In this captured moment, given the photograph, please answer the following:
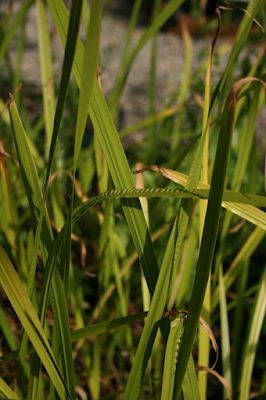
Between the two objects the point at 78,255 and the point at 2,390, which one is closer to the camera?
the point at 2,390

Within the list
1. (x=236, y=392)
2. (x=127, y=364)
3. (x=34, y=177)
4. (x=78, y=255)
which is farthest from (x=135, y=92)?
(x=34, y=177)

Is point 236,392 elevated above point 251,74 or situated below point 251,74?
below

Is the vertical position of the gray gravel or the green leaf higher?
the gray gravel

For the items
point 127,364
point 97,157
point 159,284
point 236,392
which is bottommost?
point 127,364

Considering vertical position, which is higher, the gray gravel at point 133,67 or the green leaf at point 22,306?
the gray gravel at point 133,67

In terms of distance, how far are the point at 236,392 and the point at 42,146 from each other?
1.20 metres

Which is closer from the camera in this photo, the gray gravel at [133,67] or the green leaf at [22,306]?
the green leaf at [22,306]

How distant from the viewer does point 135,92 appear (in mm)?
3531

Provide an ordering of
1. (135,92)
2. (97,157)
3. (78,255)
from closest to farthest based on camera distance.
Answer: (97,157) < (78,255) < (135,92)

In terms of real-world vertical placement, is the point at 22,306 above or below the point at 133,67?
below

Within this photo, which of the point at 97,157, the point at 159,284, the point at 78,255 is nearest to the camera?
the point at 159,284

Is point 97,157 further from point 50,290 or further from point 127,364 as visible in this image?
point 127,364

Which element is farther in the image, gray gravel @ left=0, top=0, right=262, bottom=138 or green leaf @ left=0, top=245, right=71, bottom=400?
gray gravel @ left=0, top=0, right=262, bottom=138

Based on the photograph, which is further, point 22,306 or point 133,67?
point 133,67
